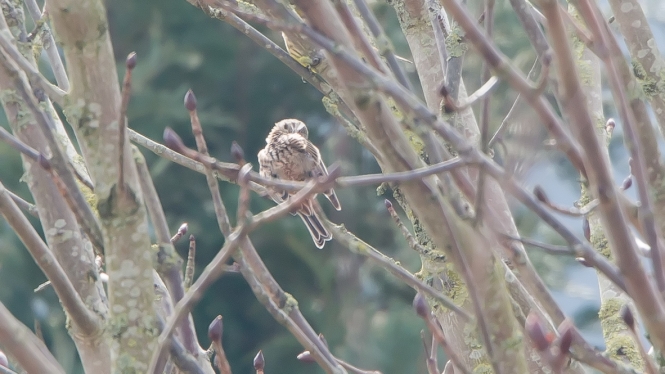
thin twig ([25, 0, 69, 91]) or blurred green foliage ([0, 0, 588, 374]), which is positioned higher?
thin twig ([25, 0, 69, 91])

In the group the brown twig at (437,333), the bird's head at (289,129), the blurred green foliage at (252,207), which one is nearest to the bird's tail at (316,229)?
the bird's head at (289,129)

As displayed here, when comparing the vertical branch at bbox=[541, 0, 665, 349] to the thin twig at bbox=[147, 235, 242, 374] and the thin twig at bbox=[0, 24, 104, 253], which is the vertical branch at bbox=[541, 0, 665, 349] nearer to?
the thin twig at bbox=[147, 235, 242, 374]

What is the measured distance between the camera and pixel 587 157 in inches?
38.4

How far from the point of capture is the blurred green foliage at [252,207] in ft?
24.5

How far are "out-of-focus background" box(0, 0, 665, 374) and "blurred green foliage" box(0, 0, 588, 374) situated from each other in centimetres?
1

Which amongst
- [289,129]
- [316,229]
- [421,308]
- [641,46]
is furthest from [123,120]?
[289,129]

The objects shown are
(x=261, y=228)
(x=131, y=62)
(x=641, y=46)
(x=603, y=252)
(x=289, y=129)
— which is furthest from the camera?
(x=261, y=228)

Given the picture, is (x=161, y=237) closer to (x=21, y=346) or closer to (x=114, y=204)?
(x=114, y=204)

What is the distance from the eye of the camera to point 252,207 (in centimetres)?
778

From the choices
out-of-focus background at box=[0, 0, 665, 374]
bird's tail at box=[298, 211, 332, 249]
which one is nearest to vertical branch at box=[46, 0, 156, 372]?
bird's tail at box=[298, 211, 332, 249]

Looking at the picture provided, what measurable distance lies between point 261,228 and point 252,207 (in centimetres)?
24

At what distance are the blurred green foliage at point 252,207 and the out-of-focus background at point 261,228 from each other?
0.04ft

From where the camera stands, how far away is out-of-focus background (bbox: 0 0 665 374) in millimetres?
7297

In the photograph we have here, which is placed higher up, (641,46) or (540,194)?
(641,46)
